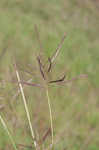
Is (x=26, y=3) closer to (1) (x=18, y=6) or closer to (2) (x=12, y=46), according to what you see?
(1) (x=18, y=6)

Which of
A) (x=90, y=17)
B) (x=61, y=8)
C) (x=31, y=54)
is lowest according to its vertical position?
(x=90, y=17)

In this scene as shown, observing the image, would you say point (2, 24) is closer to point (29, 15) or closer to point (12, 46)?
point (12, 46)

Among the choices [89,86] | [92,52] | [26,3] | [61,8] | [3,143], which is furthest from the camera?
[61,8]

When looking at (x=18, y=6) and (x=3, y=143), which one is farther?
(x=18, y=6)

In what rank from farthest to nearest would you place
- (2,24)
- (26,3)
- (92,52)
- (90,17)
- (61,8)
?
(90,17) → (61,8) → (26,3) → (92,52) → (2,24)

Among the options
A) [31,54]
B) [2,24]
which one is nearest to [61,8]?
[2,24]

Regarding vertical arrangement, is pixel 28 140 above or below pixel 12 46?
above

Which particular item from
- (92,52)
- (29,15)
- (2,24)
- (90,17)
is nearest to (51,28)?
(29,15)
